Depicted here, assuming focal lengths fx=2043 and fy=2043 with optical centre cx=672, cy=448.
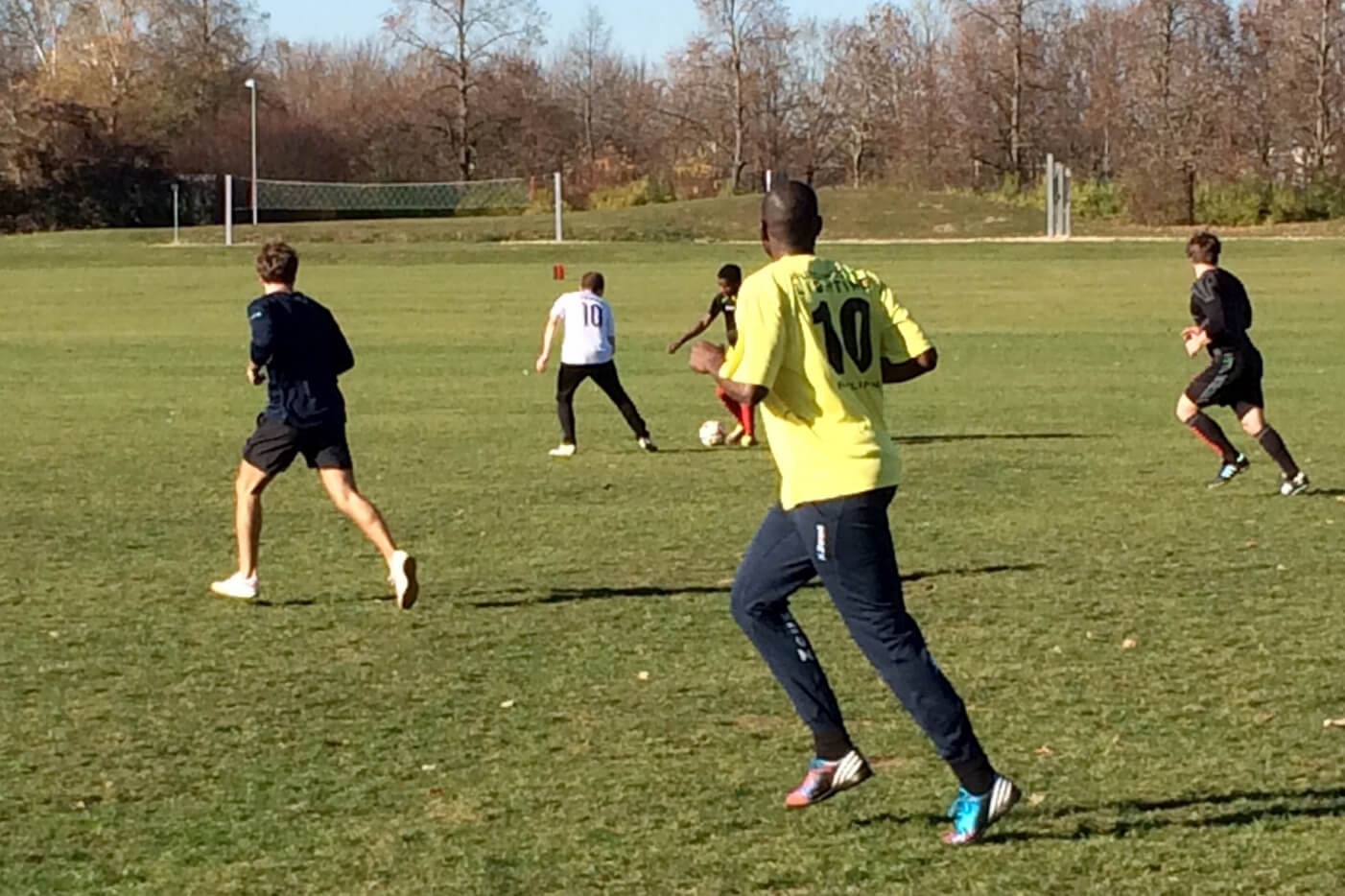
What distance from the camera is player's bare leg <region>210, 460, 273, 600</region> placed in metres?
10.1

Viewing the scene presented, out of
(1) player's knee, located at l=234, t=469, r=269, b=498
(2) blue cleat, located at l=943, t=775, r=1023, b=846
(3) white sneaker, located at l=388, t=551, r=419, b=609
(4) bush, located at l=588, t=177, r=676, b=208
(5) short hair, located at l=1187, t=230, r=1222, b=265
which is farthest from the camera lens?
(4) bush, located at l=588, t=177, r=676, b=208

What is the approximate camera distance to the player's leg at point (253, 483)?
391 inches

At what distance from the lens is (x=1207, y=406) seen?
46.4 ft

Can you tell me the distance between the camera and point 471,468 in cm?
1620

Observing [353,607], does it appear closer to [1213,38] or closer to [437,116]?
[1213,38]

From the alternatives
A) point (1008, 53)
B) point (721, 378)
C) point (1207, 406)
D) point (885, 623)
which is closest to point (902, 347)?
point (721, 378)

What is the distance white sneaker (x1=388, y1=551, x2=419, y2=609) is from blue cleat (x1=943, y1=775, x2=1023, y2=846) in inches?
167

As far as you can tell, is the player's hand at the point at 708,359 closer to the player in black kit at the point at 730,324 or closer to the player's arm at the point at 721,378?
the player's arm at the point at 721,378

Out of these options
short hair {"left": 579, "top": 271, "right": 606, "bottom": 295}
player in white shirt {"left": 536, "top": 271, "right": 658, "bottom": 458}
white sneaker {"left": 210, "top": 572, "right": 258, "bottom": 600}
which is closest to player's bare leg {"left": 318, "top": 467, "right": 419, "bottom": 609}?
white sneaker {"left": 210, "top": 572, "right": 258, "bottom": 600}

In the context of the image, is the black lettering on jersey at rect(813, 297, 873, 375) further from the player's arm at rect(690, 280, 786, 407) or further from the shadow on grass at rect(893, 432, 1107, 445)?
the shadow on grass at rect(893, 432, 1107, 445)

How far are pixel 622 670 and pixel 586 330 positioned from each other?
27.5 feet

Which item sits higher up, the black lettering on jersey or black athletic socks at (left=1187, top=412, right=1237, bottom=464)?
the black lettering on jersey

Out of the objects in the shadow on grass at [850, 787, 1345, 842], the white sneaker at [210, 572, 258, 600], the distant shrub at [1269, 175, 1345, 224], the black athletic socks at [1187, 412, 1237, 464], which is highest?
the distant shrub at [1269, 175, 1345, 224]

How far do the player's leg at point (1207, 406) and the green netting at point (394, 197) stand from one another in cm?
5836
